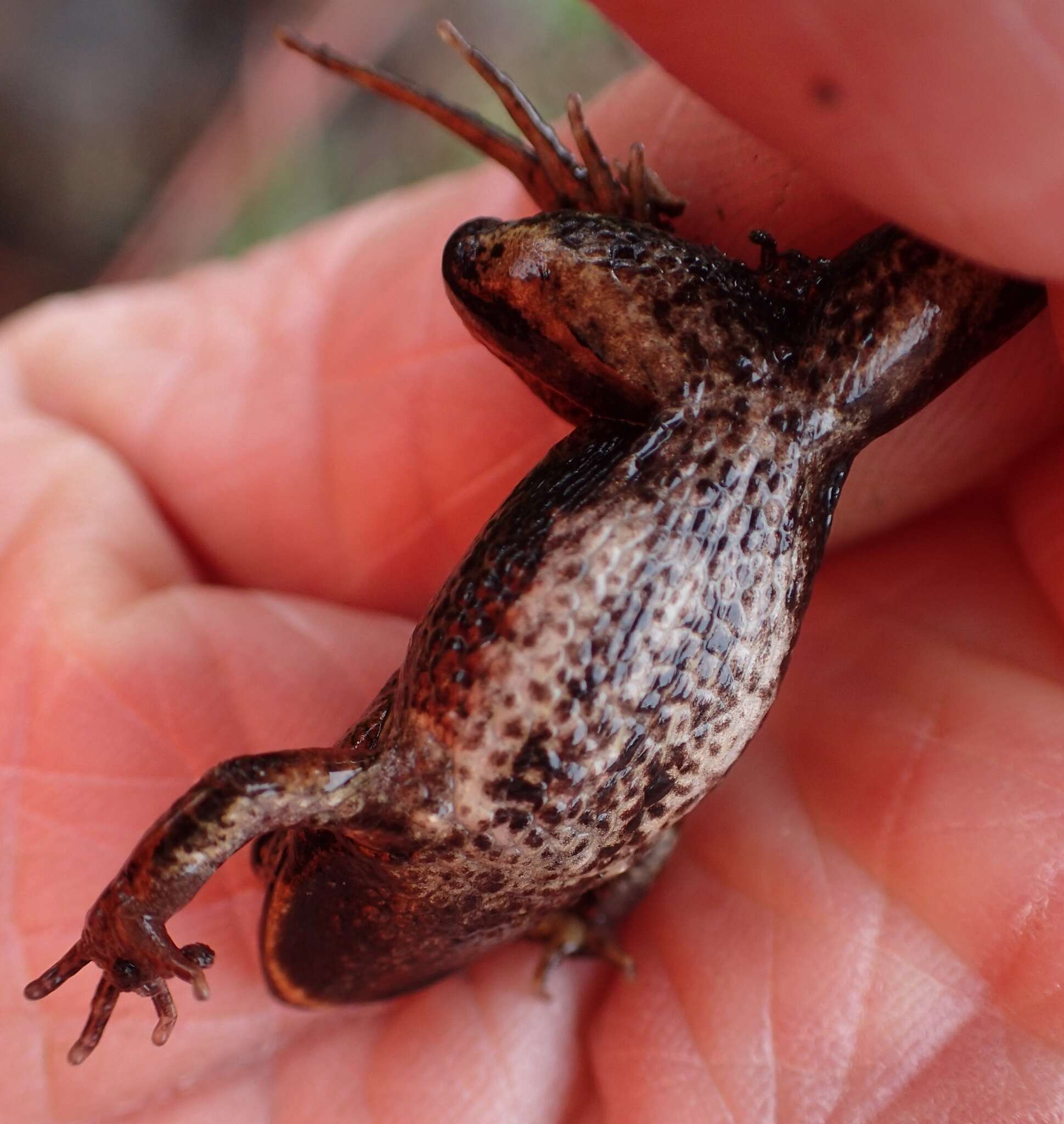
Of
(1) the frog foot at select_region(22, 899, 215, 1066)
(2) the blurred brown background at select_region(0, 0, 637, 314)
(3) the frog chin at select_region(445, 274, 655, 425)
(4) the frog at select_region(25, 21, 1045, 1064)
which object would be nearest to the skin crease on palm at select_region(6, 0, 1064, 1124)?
(4) the frog at select_region(25, 21, 1045, 1064)

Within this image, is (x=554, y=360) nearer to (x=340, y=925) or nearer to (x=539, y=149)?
(x=539, y=149)

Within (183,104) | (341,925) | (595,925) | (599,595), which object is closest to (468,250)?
(599,595)

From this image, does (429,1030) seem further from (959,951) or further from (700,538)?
(700,538)

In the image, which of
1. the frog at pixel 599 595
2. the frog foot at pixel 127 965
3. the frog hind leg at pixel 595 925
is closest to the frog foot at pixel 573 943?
the frog hind leg at pixel 595 925

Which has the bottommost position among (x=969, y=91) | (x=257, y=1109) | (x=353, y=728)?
(x=257, y=1109)

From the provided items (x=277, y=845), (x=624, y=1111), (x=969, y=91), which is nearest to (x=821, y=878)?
(x=624, y=1111)

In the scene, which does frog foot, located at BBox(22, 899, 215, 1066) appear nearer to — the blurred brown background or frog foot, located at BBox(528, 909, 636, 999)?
frog foot, located at BBox(528, 909, 636, 999)

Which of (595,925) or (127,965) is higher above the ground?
(595,925)
